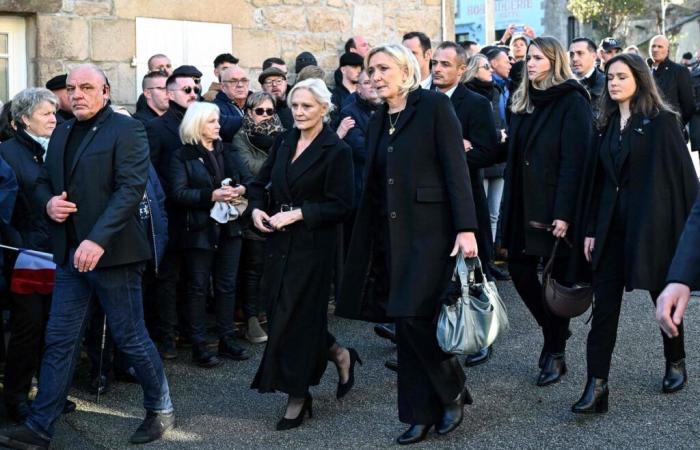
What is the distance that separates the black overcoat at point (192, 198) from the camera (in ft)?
24.9

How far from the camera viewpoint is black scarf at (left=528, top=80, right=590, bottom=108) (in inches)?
269

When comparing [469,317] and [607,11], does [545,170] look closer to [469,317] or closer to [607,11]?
[469,317]

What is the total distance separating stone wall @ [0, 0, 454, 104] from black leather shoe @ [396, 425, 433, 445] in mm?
5833

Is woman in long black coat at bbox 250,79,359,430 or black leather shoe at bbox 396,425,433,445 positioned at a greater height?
woman in long black coat at bbox 250,79,359,430

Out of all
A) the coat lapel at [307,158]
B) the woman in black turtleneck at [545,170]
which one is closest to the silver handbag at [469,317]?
the coat lapel at [307,158]

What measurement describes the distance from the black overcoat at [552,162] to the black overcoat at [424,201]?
4.00ft

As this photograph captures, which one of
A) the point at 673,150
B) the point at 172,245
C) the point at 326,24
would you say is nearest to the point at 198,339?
the point at 172,245

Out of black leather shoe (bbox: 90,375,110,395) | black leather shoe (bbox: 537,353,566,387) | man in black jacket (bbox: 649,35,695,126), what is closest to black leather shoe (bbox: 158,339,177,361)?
black leather shoe (bbox: 90,375,110,395)

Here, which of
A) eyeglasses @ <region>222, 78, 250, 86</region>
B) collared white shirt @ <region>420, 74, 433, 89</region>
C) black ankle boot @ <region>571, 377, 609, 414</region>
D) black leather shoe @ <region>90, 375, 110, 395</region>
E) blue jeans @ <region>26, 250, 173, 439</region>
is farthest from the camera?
eyeglasses @ <region>222, 78, 250, 86</region>

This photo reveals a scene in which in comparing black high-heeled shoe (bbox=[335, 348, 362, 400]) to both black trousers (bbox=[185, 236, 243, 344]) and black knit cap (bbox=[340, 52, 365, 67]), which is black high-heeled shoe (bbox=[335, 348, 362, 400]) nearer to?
black trousers (bbox=[185, 236, 243, 344])

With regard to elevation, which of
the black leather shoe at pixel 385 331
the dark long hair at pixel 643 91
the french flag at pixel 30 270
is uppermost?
the dark long hair at pixel 643 91

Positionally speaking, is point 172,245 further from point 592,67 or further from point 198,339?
point 592,67

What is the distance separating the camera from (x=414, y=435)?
5742 millimetres

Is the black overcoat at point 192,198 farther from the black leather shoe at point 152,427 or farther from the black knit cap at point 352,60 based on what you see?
the black knit cap at point 352,60
